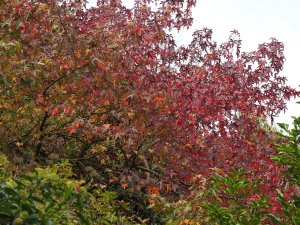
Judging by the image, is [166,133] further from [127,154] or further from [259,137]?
[259,137]

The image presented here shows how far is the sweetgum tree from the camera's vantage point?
767 cm

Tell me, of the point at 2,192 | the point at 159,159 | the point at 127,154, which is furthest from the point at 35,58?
the point at 2,192

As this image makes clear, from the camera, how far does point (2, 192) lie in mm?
2936

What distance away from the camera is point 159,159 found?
30.0 feet

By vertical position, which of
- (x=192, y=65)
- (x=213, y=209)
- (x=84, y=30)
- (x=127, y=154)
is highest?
(x=192, y=65)

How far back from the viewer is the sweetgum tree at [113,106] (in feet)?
25.2

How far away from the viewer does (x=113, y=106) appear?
8.13 m

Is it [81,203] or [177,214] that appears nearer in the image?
[81,203]

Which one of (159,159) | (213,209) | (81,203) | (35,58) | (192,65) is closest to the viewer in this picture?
(81,203)

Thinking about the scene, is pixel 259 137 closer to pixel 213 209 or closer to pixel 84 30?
pixel 84 30

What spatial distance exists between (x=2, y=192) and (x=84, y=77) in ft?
15.8

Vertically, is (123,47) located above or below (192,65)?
below

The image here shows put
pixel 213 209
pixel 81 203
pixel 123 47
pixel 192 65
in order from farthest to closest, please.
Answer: pixel 192 65 < pixel 123 47 < pixel 213 209 < pixel 81 203

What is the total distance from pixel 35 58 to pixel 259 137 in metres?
4.45
